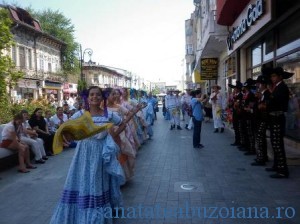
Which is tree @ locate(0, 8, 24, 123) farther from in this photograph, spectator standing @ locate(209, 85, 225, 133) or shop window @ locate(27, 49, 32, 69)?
shop window @ locate(27, 49, 32, 69)

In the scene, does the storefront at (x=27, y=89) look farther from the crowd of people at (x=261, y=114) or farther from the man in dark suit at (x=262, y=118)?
the man in dark suit at (x=262, y=118)

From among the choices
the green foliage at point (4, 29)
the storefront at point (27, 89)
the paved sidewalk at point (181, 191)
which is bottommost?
the paved sidewalk at point (181, 191)

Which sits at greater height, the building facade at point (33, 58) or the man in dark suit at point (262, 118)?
the building facade at point (33, 58)

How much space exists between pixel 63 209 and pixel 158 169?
3656 mm

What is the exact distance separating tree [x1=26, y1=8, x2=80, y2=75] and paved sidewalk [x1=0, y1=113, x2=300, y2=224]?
3897 centimetres

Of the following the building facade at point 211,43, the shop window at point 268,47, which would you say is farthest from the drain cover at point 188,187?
the building facade at point 211,43

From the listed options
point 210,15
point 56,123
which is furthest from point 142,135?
point 210,15

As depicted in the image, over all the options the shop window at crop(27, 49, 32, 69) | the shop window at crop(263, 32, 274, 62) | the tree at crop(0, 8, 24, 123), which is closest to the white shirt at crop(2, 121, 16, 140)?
the tree at crop(0, 8, 24, 123)

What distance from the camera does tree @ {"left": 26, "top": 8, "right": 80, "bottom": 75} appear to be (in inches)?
1795

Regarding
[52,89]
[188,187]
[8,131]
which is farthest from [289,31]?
[52,89]

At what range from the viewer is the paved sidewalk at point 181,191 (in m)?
4.60

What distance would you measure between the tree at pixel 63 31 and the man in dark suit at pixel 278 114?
41436 millimetres

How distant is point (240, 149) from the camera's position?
30.4ft

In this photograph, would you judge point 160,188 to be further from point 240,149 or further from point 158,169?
point 240,149
